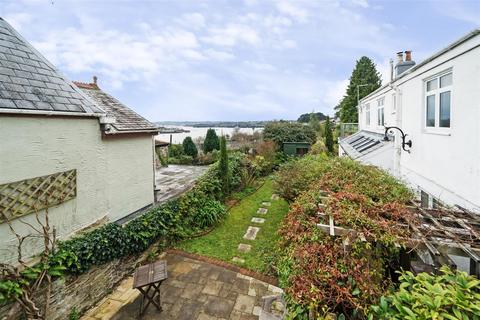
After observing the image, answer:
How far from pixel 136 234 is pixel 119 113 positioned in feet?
15.8

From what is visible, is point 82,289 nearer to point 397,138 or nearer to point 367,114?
point 397,138

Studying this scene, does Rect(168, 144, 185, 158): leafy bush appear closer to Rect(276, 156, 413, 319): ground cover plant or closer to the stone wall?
the stone wall

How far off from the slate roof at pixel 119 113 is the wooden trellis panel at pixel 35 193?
2308 millimetres

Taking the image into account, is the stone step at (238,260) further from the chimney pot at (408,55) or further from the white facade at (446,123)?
the chimney pot at (408,55)


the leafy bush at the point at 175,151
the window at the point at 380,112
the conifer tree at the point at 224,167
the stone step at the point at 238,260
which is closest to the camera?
the stone step at the point at 238,260

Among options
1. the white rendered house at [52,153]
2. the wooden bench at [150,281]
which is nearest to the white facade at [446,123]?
the wooden bench at [150,281]

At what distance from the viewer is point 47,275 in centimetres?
499

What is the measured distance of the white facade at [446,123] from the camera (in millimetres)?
4863

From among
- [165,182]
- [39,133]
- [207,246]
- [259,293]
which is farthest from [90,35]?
[259,293]

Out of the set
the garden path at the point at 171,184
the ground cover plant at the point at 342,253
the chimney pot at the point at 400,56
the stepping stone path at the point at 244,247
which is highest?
the chimney pot at the point at 400,56

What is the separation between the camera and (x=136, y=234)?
23.9 ft

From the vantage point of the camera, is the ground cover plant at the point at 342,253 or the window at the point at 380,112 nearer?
the ground cover plant at the point at 342,253

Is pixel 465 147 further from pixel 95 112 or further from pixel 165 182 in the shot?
pixel 165 182

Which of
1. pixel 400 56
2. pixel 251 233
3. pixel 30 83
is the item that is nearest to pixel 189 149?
pixel 251 233
